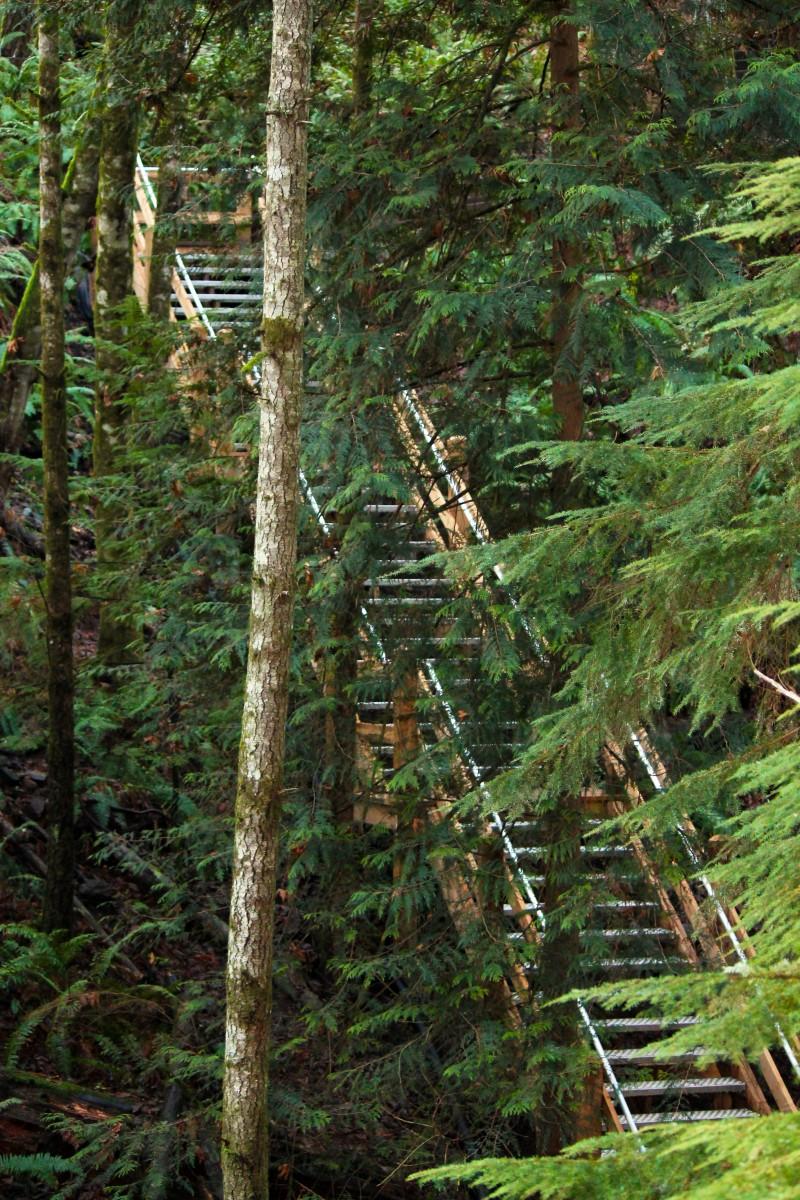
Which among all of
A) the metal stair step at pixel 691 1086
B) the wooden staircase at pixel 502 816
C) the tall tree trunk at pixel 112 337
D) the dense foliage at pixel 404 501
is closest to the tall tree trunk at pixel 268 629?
the dense foliage at pixel 404 501

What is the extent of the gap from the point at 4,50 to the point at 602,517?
13.5m

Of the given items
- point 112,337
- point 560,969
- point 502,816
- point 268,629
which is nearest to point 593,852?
point 560,969

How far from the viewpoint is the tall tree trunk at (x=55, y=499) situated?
8328 millimetres

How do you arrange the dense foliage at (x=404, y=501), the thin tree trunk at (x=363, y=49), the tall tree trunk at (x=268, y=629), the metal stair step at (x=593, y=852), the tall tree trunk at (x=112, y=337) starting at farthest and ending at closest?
the tall tree trunk at (x=112, y=337), the thin tree trunk at (x=363, y=49), the metal stair step at (x=593, y=852), the dense foliage at (x=404, y=501), the tall tree trunk at (x=268, y=629)

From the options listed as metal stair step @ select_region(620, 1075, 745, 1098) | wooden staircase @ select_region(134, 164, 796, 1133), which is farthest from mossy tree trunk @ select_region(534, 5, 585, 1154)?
metal stair step @ select_region(620, 1075, 745, 1098)

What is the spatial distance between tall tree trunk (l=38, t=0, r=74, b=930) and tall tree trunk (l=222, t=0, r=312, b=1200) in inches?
113

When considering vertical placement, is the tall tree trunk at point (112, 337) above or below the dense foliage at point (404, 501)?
above

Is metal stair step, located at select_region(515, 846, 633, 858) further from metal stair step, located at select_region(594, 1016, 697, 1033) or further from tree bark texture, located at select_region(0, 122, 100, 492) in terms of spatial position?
tree bark texture, located at select_region(0, 122, 100, 492)

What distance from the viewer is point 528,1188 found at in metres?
2.35

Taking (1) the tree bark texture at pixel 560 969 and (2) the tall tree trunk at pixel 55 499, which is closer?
(1) the tree bark texture at pixel 560 969

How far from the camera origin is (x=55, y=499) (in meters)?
8.52

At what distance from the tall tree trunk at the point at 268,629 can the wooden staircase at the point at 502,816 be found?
1.26 m

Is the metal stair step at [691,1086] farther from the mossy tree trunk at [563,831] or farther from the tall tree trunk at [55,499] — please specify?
the tall tree trunk at [55,499]

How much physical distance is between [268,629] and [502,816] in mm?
2857
